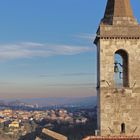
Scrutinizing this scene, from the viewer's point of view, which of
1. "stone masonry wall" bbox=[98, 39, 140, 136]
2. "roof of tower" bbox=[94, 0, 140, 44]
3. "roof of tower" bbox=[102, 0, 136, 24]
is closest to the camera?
"stone masonry wall" bbox=[98, 39, 140, 136]

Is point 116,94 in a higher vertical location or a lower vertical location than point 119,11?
lower

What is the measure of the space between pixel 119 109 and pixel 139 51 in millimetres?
2551

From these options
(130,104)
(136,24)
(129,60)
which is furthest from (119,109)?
(136,24)

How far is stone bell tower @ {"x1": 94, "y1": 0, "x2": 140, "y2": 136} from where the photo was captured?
70.5 ft

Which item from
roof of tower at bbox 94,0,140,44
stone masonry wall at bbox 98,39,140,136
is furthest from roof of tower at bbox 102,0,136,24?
stone masonry wall at bbox 98,39,140,136

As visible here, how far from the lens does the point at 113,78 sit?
2167 centimetres

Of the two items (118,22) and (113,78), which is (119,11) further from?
(113,78)

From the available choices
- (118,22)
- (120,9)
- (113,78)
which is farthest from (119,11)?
(113,78)

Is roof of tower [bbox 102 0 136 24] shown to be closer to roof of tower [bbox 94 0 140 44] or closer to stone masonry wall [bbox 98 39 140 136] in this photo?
roof of tower [bbox 94 0 140 44]

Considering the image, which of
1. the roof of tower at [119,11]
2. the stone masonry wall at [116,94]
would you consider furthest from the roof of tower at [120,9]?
the stone masonry wall at [116,94]

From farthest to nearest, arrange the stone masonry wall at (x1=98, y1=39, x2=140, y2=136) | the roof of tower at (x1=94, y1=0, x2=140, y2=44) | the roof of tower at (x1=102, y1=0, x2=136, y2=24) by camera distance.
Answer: the roof of tower at (x1=102, y1=0, x2=136, y2=24) → the roof of tower at (x1=94, y1=0, x2=140, y2=44) → the stone masonry wall at (x1=98, y1=39, x2=140, y2=136)

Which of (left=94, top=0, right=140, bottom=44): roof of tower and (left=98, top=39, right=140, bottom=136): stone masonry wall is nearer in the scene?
(left=98, top=39, right=140, bottom=136): stone masonry wall

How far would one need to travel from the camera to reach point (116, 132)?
70.3ft

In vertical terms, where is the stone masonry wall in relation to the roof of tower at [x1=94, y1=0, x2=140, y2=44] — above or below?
below
